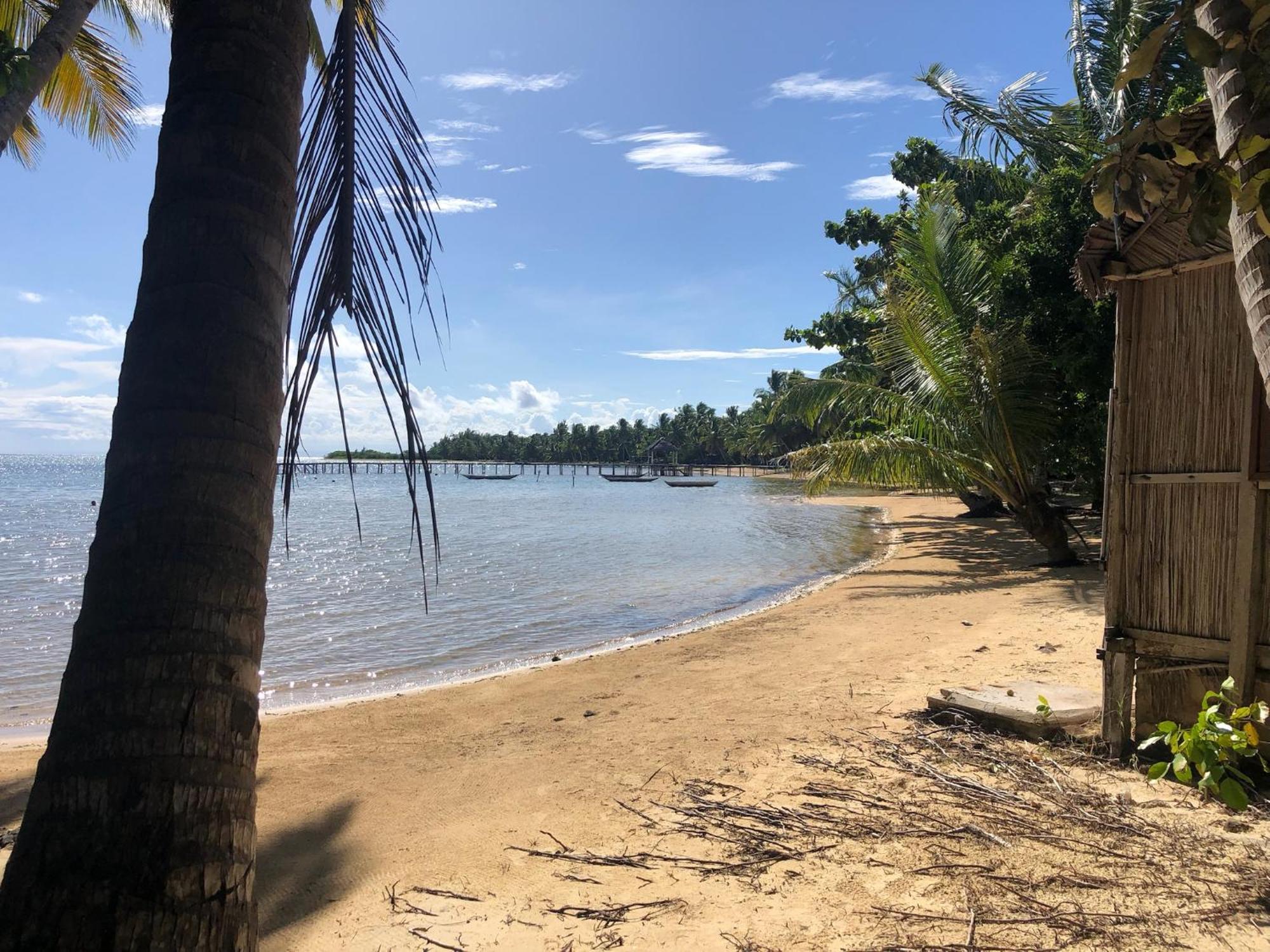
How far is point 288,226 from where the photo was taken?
4.97 ft

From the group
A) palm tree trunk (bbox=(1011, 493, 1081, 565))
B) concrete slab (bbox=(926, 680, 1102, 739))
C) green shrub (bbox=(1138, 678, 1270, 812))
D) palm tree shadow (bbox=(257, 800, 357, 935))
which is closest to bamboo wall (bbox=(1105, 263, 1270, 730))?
concrete slab (bbox=(926, 680, 1102, 739))

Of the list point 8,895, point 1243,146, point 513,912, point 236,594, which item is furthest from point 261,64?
point 513,912

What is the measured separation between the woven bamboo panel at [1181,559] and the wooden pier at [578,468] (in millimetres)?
61353

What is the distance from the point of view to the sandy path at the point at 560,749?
353 cm

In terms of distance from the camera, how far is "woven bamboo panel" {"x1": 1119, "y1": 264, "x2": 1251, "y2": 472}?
401 centimetres

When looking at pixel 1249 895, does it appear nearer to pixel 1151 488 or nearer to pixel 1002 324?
pixel 1151 488

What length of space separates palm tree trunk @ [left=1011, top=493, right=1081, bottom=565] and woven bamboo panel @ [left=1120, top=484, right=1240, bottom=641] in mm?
9644

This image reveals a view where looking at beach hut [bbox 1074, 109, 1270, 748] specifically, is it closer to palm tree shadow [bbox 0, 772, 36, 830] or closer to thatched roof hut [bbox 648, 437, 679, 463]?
palm tree shadow [bbox 0, 772, 36, 830]

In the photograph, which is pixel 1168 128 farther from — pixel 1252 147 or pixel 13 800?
pixel 13 800

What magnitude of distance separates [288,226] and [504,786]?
4.35 metres

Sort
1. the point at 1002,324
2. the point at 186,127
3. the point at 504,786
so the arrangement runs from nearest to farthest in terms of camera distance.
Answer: the point at 186,127, the point at 504,786, the point at 1002,324

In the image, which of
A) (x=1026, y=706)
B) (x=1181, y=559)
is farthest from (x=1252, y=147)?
(x=1026, y=706)

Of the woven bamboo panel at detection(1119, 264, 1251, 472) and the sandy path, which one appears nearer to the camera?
the sandy path

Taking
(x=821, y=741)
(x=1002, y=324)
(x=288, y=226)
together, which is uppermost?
(x=1002, y=324)
